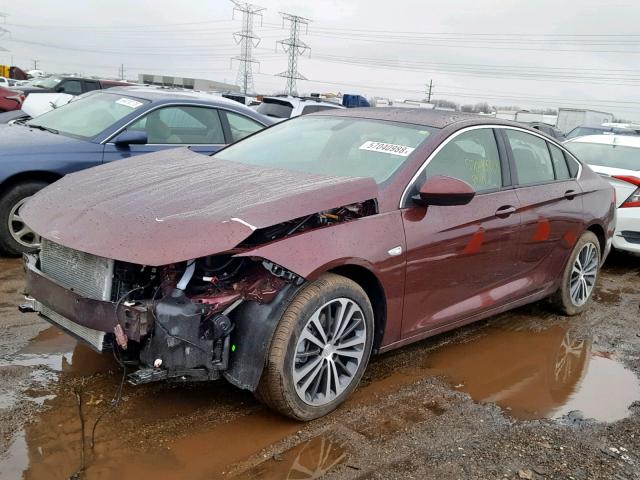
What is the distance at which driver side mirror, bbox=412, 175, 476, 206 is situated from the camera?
3400 mm

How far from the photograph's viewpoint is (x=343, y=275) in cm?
324

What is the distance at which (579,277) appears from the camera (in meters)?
5.21

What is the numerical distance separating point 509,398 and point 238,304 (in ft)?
6.15

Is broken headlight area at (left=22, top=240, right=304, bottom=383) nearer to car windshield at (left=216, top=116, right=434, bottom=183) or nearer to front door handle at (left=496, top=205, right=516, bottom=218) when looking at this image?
car windshield at (left=216, top=116, right=434, bottom=183)

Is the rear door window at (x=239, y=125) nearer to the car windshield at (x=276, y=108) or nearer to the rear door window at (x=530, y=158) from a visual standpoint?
the rear door window at (x=530, y=158)

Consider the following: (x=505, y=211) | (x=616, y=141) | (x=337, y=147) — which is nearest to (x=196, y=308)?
(x=337, y=147)

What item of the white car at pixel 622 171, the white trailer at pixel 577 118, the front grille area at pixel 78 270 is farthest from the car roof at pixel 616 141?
the white trailer at pixel 577 118

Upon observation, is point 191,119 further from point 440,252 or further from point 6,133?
point 440,252

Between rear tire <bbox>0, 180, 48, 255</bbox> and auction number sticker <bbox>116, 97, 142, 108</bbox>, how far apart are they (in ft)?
4.14

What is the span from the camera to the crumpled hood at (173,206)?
2688 mm

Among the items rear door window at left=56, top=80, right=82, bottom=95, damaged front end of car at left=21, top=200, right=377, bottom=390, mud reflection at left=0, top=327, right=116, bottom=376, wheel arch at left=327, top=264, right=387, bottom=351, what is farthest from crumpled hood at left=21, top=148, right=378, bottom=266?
rear door window at left=56, top=80, right=82, bottom=95

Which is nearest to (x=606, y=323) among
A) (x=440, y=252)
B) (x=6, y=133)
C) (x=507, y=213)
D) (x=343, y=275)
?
(x=507, y=213)

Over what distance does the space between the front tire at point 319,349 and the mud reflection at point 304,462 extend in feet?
0.67

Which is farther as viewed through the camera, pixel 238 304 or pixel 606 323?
pixel 606 323
